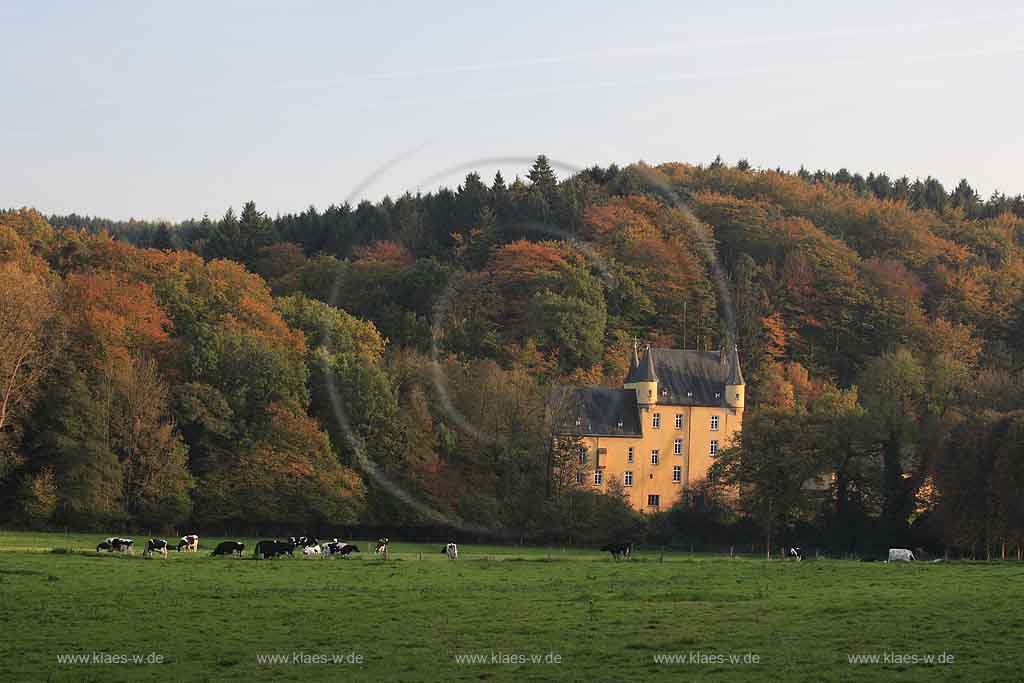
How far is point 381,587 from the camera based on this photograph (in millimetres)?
34594

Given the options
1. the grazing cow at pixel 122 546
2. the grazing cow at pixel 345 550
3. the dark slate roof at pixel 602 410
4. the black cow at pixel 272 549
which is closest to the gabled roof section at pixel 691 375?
the dark slate roof at pixel 602 410

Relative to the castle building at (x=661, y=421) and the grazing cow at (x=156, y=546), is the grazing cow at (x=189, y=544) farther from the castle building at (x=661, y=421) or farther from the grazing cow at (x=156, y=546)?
the castle building at (x=661, y=421)

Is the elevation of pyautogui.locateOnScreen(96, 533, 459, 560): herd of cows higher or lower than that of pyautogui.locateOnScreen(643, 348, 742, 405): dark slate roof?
lower

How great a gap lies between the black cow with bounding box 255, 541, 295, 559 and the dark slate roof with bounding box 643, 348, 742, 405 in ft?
143

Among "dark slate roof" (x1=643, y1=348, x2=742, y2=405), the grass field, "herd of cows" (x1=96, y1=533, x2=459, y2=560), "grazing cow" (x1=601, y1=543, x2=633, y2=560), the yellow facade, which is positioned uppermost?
"dark slate roof" (x1=643, y1=348, x2=742, y2=405)

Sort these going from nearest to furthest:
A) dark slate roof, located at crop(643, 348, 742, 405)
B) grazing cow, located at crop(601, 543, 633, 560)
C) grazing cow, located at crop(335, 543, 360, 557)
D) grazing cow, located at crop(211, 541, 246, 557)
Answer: grazing cow, located at crop(211, 541, 246, 557)
grazing cow, located at crop(335, 543, 360, 557)
grazing cow, located at crop(601, 543, 633, 560)
dark slate roof, located at crop(643, 348, 742, 405)

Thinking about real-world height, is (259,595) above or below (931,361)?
below

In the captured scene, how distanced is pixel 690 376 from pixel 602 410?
7052 mm

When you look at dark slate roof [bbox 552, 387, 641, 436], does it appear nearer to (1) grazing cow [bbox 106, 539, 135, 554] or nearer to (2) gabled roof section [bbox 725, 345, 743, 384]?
(2) gabled roof section [bbox 725, 345, 743, 384]

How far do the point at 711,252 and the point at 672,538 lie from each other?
36.1 m

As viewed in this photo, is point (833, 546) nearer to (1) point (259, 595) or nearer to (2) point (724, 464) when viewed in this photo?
(2) point (724, 464)

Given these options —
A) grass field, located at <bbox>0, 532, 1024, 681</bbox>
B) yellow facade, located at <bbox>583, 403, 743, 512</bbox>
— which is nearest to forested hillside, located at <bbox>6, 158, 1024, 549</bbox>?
yellow facade, located at <bbox>583, 403, 743, 512</bbox>

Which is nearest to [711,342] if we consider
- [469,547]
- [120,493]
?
[469,547]

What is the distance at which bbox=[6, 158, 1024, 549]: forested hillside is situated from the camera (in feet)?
213
